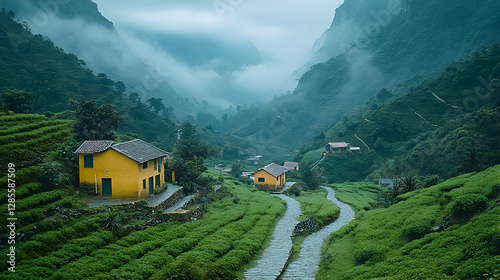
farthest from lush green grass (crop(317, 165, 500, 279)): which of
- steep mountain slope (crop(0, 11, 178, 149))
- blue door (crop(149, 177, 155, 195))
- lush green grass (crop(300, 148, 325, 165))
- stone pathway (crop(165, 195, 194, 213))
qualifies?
steep mountain slope (crop(0, 11, 178, 149))

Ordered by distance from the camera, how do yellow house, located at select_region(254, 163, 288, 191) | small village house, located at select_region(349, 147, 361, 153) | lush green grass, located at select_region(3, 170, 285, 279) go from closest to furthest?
1. lush green grass, located at select_region(3, 170, 285, 279)
2. yellow house, located at select_region(254, 163, 288, 191)
3. small village house, located at select_region(349, 147, 361, 153)

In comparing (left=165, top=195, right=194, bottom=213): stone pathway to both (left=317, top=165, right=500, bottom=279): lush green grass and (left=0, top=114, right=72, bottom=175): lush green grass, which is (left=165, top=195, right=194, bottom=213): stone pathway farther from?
(left=317, top=165, right=500, bottom=279): lush green grass

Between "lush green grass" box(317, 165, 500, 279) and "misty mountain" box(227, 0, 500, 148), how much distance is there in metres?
132

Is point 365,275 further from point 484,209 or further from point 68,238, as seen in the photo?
point 68,238

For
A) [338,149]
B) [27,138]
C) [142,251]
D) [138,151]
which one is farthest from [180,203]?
[338,149]

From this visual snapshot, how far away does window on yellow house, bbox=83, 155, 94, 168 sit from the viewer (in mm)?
28969

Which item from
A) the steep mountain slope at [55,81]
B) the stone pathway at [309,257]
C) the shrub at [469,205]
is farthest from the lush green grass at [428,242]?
the steep mountain slope at [55,81]

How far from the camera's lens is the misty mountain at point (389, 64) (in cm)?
15762

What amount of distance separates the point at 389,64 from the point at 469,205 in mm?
181968

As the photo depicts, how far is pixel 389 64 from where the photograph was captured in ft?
593

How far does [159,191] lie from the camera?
32.0 metres

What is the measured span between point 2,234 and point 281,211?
23.7 m

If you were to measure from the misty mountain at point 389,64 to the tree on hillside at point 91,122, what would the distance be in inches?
4848

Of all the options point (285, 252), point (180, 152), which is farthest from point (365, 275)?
point (180, 152)
